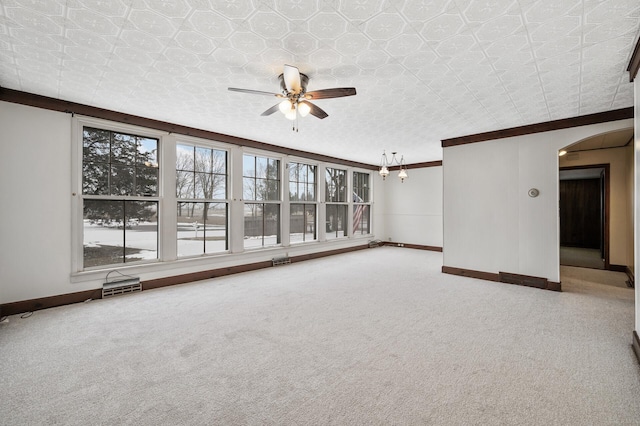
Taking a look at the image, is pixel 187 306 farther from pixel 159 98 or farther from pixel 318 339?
pixel 159 98

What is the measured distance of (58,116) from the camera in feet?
12.5

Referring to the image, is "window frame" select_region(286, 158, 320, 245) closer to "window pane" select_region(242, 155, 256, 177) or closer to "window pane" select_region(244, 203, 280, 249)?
"window pane" select_region(244, 203, 280, 249)

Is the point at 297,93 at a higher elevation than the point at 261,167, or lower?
higher

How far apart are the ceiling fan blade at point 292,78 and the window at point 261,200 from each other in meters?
3.45

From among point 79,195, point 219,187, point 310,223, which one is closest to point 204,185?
point 219,187

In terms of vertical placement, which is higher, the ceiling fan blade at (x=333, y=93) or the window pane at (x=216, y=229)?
the ceiling fan blade at (x=333, y=93)

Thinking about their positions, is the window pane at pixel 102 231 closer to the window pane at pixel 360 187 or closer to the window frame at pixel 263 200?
the window frame at pixel 263 200

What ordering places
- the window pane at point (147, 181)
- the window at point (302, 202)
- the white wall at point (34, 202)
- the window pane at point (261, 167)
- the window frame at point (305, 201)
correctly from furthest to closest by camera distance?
the window at point (302, 202) < the window frame at point (305, 201) < the window pane at point (261, 167) < the window pane at point (147, 181) < the white wall at point (34, 202)

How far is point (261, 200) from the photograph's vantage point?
245 inches

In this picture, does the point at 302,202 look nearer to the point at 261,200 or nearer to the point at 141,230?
the point at 261,200

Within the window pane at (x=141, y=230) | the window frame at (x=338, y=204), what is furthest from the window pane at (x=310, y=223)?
the window pane at (x=141, y=230)

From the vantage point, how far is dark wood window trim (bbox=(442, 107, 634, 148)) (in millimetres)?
4129

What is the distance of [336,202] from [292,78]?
569 cm

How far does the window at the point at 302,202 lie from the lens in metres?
7.02
